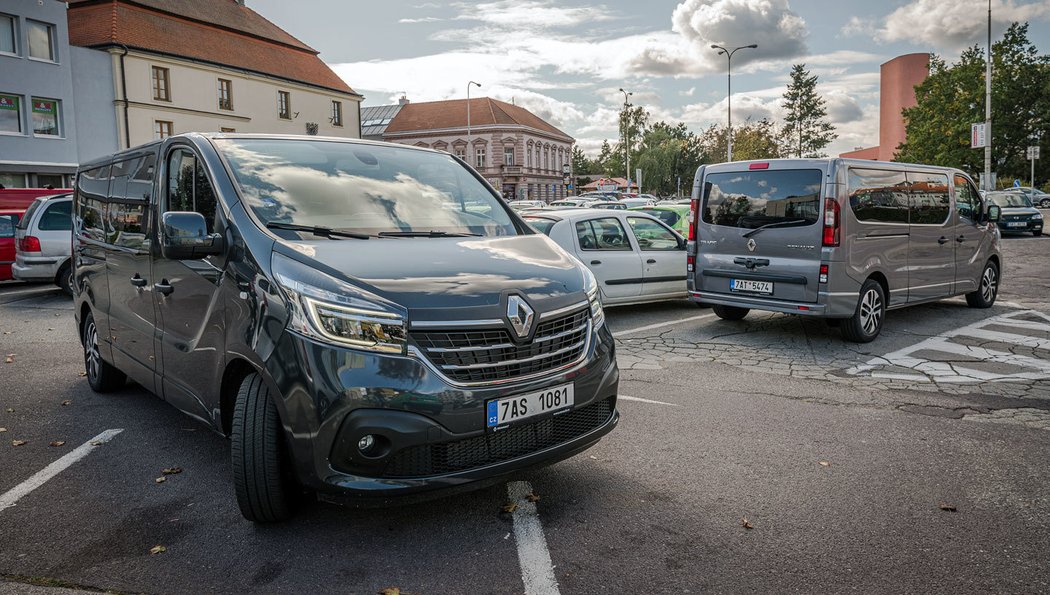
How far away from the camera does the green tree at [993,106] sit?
61781 mm

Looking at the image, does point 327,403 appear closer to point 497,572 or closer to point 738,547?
point 497,572

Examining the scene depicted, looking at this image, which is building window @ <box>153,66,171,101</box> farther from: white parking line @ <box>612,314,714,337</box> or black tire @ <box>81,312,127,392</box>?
black tire @ <box>81,312,127,392</box>

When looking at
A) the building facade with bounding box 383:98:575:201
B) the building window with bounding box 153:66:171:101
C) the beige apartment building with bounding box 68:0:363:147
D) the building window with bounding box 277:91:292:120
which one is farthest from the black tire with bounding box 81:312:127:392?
the building facade with bounding box 383:98:575:201

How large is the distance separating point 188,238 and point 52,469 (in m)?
1.87

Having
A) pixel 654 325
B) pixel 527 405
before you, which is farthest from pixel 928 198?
pixel 527 405

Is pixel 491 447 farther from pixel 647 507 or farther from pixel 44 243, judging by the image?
pixel 44 243

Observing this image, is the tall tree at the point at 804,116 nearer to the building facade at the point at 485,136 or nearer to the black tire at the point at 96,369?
the building facade at the point at 485,136

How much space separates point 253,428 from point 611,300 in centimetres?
689

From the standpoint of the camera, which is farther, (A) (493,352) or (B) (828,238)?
(B) (828,238)

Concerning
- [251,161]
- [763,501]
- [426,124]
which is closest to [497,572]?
[763,501]

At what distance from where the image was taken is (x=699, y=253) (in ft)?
29.9

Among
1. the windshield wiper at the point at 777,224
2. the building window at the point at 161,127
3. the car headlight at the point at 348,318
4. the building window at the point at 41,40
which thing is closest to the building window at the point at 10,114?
the building window at the point at 41,40

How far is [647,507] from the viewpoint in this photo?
3.87 meters

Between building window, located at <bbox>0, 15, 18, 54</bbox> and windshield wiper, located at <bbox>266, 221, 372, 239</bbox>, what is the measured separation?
34.5m
